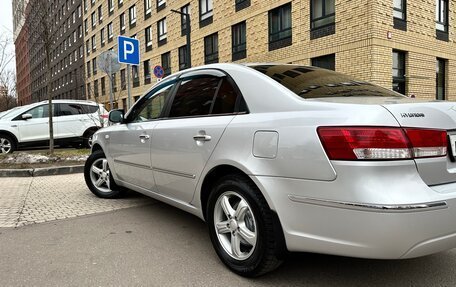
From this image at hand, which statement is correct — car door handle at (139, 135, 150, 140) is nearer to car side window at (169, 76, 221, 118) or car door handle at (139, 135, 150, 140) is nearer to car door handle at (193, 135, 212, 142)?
car side window at (169, 76, 221, 118)

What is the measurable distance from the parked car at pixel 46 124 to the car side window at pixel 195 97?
7854 millimetres

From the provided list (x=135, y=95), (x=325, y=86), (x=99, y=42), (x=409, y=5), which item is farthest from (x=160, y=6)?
(x=325, y=86)

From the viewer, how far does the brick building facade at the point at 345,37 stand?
45.8ft

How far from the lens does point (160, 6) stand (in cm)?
2806

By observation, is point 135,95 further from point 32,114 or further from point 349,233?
point 349,233

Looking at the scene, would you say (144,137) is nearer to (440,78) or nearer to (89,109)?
(89,109)

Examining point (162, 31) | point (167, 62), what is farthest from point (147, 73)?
point (162, 31)

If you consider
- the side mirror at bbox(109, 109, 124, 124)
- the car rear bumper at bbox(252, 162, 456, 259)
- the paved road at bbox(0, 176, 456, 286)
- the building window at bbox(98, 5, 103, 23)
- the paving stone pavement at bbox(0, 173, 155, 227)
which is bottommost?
the paved road at bbox(0, 176, 456, 286)

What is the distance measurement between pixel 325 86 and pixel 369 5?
487 inches

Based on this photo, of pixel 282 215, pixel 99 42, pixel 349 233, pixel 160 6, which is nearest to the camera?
pixel 349 233

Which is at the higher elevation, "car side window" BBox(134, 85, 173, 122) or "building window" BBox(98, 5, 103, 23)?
"building window" BBox(98, 5, 103, 23)

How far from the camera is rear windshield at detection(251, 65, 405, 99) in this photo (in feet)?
8.70

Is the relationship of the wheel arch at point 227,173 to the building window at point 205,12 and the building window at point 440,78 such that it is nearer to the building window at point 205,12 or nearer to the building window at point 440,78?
the building window at point 440,78

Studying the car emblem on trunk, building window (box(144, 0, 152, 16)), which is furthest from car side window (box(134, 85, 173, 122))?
building window (box(144, 0, 152, 16))
